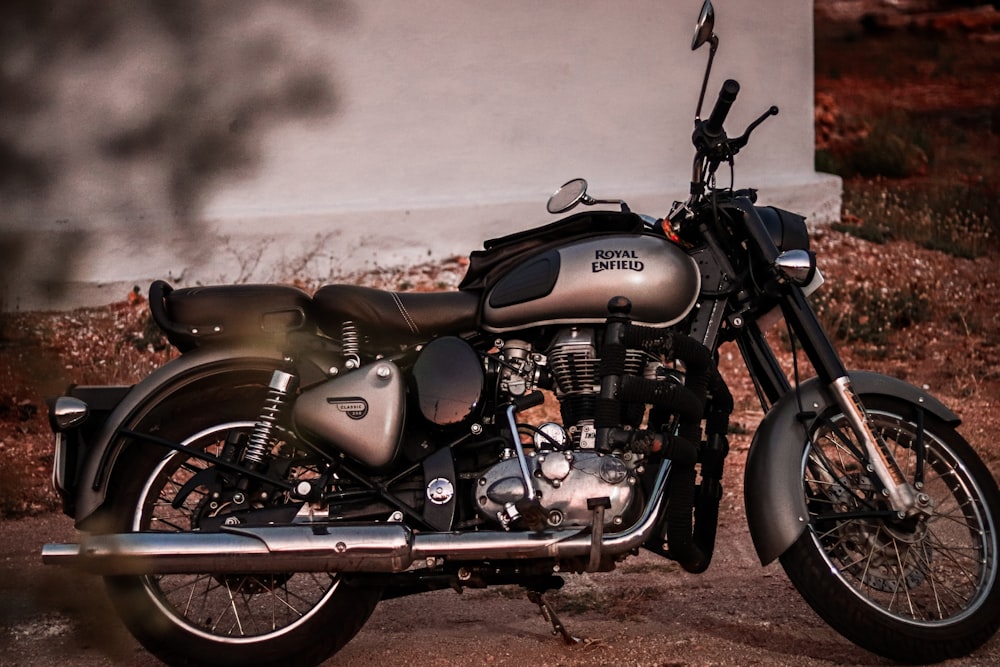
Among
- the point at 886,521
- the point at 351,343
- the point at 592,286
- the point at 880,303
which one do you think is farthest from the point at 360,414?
the point at 880,303

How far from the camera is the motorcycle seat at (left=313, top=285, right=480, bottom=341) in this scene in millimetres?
3430

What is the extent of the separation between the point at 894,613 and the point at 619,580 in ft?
4.17

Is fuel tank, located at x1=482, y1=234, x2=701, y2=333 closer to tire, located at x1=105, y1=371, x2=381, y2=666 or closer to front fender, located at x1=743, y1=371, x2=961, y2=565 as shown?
front fender, located at x1=743, y1=371, x2=961, y2=565

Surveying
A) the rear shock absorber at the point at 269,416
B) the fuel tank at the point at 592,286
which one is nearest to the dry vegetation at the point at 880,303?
the rear shock absorber at the point at 269,416

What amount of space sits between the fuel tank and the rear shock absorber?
2.00 feet

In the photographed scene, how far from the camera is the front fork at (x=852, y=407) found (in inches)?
136

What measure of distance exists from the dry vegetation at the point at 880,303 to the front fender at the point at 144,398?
0.61ft

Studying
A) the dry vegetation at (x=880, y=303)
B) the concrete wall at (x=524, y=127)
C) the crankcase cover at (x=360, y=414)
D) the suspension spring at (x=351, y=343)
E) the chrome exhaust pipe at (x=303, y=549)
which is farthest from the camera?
the concrete wall at (x=524, y=127)

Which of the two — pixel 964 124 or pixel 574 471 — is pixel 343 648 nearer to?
pixel 574 471

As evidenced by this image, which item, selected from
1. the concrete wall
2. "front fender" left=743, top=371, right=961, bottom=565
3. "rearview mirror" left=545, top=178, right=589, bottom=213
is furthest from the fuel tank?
the concrete wall

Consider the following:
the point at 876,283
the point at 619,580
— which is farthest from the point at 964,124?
the point at 619,580

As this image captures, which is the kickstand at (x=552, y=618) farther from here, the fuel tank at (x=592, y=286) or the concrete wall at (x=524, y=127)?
the concrete wall at (x=524, y=127)

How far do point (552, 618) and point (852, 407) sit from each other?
3.66 ft

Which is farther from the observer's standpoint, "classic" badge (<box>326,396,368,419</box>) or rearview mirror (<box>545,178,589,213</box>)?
rearview mirror (<box>545,178,589,213</box>)
